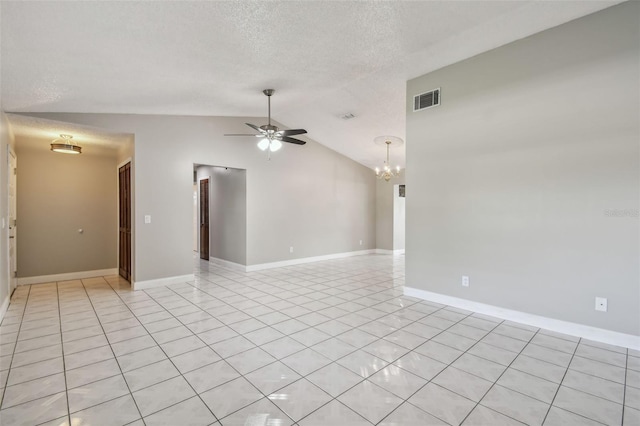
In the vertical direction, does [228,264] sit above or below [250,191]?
below

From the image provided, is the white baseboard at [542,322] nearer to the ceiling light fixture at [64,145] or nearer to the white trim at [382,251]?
the white trim at [382,251]

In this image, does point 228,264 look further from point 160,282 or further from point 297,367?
point 297,367

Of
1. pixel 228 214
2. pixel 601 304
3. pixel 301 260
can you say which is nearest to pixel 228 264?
pixel 228 214

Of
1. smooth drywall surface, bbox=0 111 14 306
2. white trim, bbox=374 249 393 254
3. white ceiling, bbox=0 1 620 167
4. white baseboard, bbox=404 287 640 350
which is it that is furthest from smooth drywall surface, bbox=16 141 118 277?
white trim, bbox=374 249 393 254

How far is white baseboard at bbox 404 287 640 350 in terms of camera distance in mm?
2975

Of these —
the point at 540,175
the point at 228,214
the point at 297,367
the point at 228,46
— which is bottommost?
the point at 297,367

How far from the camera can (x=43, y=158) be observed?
5512 millimetres

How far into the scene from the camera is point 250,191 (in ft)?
21.5

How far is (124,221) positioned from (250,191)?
246cm

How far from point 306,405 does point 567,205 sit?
333cm

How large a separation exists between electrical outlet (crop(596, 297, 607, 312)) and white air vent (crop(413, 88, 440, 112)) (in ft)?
9.74

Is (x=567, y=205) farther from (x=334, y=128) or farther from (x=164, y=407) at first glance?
(x=334, y=128)

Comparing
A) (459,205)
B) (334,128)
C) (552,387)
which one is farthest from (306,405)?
(334,128)

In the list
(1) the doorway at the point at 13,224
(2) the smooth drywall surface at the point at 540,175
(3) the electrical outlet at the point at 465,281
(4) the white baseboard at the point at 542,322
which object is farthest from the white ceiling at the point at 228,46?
(4) the white baseboard at the point at 542,322
